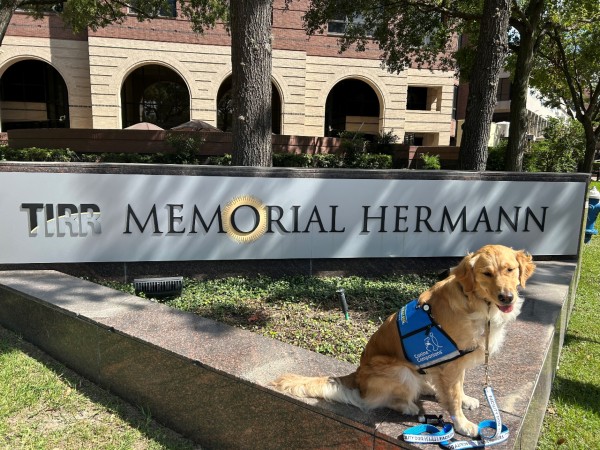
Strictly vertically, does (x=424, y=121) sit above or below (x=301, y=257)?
above

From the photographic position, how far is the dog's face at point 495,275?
2.08 meters

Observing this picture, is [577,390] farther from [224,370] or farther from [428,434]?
[224,370]

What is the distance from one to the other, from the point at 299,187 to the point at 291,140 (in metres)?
14.9

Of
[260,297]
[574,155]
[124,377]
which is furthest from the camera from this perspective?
[574,155]

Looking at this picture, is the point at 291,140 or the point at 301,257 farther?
the point at 291,140

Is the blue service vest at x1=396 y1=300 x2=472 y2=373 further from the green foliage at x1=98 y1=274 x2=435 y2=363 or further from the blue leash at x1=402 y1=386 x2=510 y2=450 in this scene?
the green foliage at x1=98 y1=274 x2=435 y2=363

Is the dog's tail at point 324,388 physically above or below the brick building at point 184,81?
below

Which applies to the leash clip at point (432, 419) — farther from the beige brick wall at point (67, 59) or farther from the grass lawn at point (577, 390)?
the beige brick wall at point (67, 59)

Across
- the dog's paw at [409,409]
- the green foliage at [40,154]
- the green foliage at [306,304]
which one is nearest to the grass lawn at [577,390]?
the dog's paw at [409,409]

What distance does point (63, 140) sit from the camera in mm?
18438

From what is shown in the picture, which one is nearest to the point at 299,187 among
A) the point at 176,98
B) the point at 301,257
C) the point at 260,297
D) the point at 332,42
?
the point at 301,257

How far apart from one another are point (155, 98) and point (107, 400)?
1170 inches

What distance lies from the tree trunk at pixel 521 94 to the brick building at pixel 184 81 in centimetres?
1100

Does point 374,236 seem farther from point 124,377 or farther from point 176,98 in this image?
point 176,98
